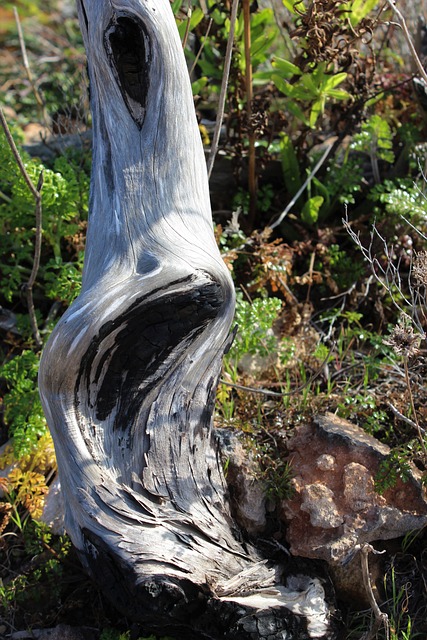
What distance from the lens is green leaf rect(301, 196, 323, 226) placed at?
431 centimetres

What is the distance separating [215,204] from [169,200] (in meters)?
1.78

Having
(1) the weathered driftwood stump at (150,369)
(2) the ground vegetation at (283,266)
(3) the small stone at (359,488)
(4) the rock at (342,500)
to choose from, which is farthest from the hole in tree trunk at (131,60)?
(3) the small stone at (359,488)

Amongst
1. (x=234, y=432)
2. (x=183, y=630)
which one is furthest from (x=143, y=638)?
(x=234, y=432)

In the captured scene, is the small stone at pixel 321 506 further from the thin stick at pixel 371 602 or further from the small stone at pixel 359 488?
the thin stick at pixel 371 602

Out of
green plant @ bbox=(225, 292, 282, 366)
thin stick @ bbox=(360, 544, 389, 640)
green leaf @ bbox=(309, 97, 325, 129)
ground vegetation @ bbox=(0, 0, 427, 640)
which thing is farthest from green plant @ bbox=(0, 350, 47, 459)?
green leaf @ bbox=(309, 97, 325, 129)

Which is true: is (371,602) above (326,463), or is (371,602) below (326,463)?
below

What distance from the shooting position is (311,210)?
14.3 ft

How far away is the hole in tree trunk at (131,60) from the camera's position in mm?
3080

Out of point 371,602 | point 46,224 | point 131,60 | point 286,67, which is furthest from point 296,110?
point 371,602

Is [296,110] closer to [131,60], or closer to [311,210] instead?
A: [311,210]

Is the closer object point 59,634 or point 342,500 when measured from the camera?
point 59,634

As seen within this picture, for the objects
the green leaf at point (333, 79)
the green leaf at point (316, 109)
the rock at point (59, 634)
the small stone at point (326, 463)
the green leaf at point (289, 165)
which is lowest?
the rock at point (59, 634)

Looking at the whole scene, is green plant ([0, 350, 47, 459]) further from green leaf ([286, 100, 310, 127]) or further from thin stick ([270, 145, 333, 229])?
green leaf ([286, 100, 310, 127])

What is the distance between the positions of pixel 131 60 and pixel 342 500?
2.31 m
